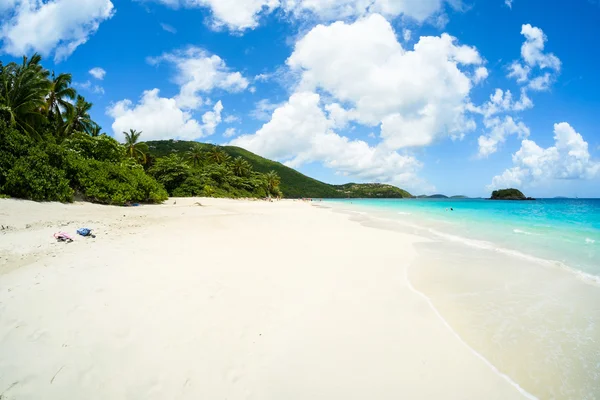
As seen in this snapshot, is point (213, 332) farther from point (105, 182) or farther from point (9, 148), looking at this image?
point (105, 182)

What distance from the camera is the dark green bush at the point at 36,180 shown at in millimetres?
12602

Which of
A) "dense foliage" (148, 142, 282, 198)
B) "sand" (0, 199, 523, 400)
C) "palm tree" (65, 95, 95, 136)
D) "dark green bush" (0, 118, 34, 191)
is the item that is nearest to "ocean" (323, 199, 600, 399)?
"sand" (0, 199, 523, 400)

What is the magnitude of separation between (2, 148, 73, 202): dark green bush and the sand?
27.1ft

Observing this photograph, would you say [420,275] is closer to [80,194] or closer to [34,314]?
[34,314]

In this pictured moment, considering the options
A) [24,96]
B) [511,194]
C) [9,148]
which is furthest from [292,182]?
[9,148]

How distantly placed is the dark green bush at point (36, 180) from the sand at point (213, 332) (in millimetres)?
8260

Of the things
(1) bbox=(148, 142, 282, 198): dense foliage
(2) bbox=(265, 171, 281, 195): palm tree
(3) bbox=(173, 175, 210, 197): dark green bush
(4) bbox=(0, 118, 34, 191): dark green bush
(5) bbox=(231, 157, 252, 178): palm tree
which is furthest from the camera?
(2) bbox=(265, 171, 281, 195): palm tree

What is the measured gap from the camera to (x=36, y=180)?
43.0 ft

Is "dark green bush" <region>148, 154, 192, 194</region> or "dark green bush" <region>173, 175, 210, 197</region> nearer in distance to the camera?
"dark green bush" <region>173, 175, 210, 197</region>

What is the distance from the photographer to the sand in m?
2.80

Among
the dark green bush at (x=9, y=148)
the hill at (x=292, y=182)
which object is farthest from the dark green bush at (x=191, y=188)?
the hill at (x=292, y=182)

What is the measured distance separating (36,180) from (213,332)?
1555cm

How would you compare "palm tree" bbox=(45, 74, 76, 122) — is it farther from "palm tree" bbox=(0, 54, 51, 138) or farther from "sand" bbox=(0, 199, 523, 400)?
"sand" bbox=(0, 199, 523, 400)

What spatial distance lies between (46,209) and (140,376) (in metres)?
13.9
